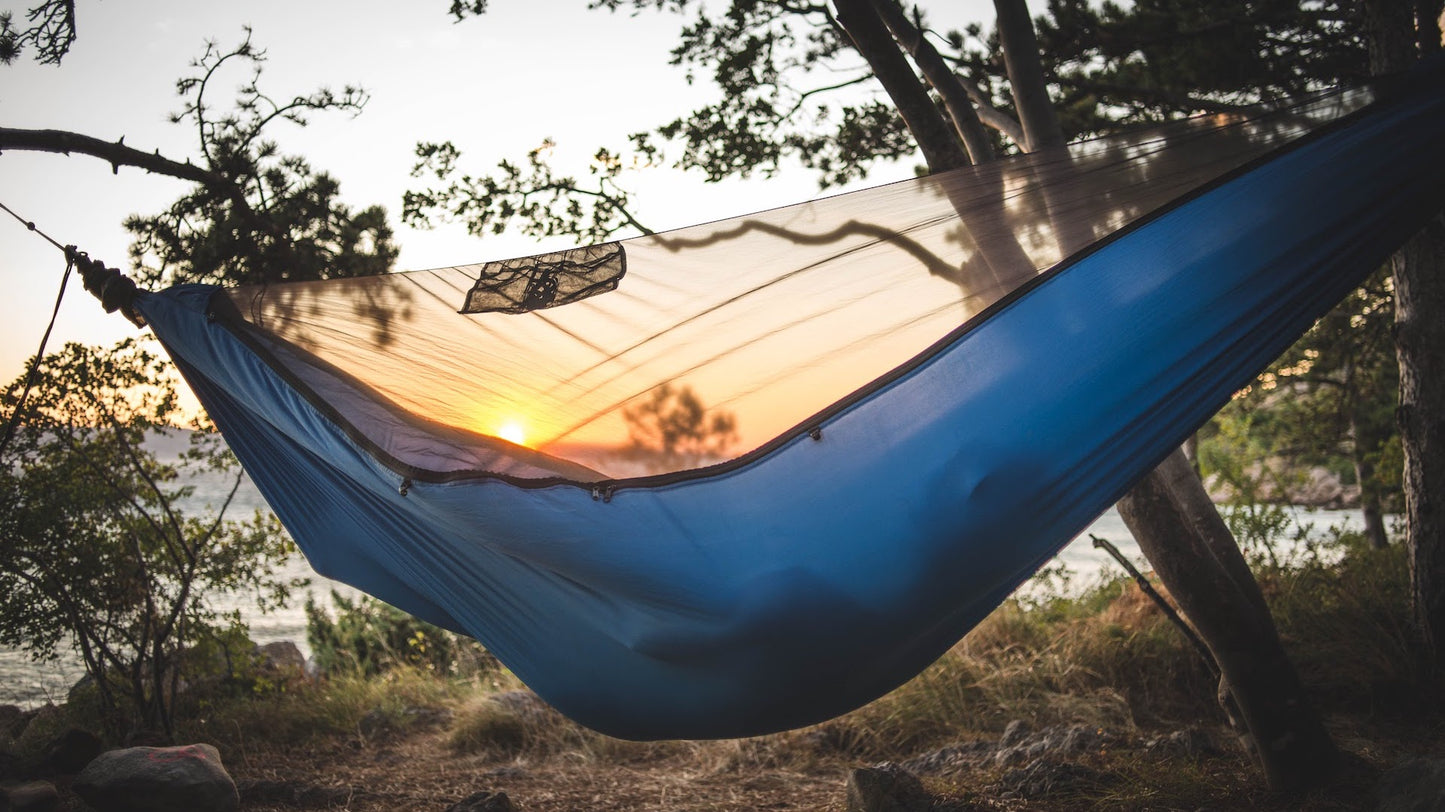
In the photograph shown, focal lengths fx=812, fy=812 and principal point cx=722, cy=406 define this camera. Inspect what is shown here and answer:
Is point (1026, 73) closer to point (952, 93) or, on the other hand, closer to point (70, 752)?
point (952, 93)

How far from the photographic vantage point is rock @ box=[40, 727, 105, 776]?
2.36m

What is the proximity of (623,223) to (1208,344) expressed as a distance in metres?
1.91

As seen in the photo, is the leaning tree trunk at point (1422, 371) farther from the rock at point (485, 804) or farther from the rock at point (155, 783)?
the rock at point (155, 783)

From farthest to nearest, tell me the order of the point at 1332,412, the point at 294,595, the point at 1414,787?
the point at 294,595
the point at 1332,412
the point at 1414,787

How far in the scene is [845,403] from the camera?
1.32 m

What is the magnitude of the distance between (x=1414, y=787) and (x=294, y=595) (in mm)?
11550

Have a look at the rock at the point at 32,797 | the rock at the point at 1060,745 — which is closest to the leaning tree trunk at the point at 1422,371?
the rock at the point at 1060,745

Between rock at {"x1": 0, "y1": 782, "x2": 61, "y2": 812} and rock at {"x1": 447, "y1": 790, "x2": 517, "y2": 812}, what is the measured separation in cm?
102

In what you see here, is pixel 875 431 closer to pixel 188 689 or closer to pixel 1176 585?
pixel 1176 585

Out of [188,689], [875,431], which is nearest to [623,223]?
[875,431]

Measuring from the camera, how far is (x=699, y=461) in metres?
1.61

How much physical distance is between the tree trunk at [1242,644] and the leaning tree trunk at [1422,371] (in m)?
0.94

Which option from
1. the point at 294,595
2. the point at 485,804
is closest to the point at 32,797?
the point at 485,804

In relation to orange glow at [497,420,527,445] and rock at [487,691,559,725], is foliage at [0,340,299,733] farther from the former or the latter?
orange glow at [497,420,527,445]
